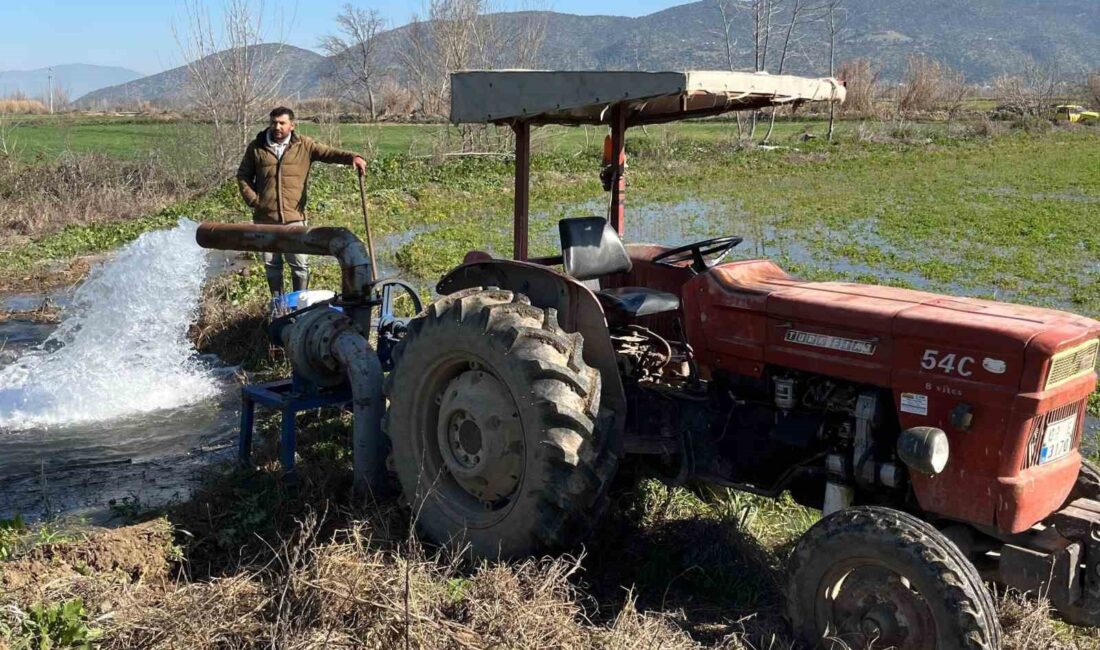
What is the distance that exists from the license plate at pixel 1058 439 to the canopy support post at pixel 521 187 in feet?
7.72

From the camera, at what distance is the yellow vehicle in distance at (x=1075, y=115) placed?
3938 centimetres

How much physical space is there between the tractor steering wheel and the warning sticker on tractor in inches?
53.5

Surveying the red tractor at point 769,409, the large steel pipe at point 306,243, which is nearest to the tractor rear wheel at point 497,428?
the red tractor at point 769,409

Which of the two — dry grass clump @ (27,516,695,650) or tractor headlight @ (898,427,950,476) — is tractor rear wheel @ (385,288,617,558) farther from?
tractor headlight @ (898,427,950,476)

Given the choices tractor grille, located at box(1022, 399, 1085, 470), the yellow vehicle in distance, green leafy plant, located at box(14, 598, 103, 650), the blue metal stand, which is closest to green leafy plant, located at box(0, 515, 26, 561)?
green leafy plant, located at box(14, 598, 103, 650)

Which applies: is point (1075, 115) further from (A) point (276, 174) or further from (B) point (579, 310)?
(B) point (579, 310)

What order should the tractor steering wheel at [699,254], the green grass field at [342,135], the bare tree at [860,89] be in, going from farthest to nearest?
the bare tree at [860,89] → the green grass field at [342,135] → the tractor steering wheel at [699,254]

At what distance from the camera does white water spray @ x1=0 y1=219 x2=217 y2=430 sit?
7.12 m

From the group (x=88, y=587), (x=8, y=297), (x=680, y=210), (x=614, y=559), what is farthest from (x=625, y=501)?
(x=680, y=210)

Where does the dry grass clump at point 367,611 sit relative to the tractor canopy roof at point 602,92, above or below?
below

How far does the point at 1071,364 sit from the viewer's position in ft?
11.6

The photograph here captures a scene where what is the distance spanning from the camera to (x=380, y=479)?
16.6 feet

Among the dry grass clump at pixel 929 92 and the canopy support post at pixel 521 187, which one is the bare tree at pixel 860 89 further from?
the canopy support post at pixel 521 187

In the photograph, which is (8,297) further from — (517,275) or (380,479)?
(517,275)
